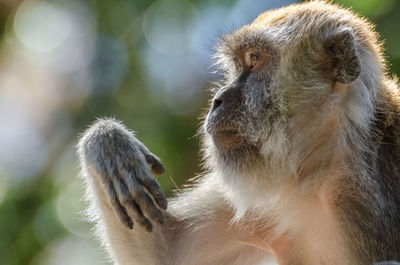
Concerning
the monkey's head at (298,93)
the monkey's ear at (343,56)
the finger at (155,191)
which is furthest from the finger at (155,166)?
the monkey's ear at (343,56)

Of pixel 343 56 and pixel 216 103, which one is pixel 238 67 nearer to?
pixel 216 103

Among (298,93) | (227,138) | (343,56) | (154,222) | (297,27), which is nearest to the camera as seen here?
(343,56)

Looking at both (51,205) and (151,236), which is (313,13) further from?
(51,205)

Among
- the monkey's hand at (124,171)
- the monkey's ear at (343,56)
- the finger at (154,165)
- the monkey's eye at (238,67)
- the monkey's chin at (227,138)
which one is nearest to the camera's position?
the monkey's ear at (343,56)

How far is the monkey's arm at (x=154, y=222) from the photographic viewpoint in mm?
4098

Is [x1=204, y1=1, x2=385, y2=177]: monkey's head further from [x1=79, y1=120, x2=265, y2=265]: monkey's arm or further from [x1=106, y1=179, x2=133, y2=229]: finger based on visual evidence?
[x1=106, y1=179, x2=133, y2=229]: finger

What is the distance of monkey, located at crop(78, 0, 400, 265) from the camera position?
11.8 ft

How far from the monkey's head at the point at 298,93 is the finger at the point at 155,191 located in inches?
17.4

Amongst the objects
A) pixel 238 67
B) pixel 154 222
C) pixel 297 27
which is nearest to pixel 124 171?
pixel 154 222

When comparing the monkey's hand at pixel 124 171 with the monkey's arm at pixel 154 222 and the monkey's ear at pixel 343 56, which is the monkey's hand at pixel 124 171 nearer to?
the monkey's arm at pixel 154 222

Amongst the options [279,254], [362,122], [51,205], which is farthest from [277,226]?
[51,205]

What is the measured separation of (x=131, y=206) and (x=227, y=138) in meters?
0.70

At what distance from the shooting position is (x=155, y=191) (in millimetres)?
3770

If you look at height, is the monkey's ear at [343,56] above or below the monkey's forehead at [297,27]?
below
